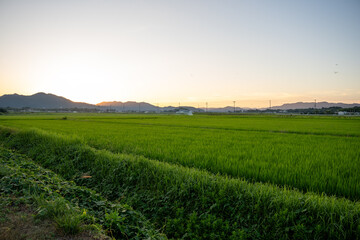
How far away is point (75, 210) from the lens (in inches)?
131

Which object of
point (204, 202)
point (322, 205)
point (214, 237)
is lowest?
point (214, 237)

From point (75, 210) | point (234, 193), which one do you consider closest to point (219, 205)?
point (234, 193)

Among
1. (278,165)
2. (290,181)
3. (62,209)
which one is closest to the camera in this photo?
(62,209)

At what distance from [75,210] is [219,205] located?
2622 millimetres

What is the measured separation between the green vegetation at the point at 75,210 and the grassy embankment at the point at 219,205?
1.94ft

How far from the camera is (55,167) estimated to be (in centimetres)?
740

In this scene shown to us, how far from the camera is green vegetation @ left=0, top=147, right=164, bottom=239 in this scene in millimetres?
3010

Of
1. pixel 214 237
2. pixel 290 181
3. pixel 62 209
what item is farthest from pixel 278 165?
pixel 62 209

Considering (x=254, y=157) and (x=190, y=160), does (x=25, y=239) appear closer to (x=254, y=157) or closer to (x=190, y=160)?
(x=190, y=160)

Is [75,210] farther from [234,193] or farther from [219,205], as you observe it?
[234,193]

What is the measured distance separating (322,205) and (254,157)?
3.48m

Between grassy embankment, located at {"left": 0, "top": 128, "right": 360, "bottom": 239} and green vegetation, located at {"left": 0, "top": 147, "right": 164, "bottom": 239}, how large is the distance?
1.94 feet

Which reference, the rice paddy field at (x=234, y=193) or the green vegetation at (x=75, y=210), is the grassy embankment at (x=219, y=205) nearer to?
the rice paddy field at (x=234, y=193)

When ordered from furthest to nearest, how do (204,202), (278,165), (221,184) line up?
(278,165) < (221,184) < (204,202)
